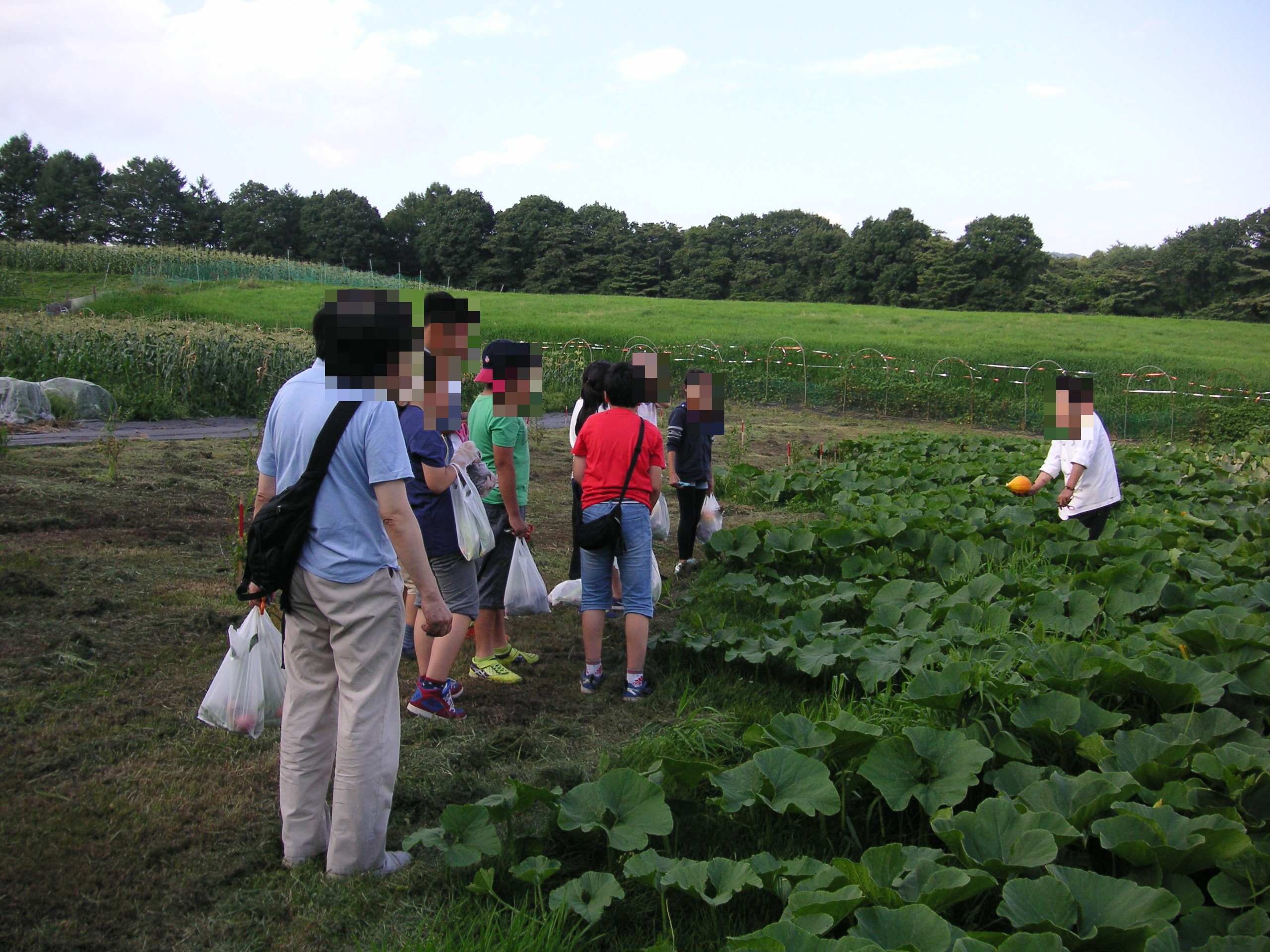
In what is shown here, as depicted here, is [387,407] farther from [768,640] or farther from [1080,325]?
[1080,325]

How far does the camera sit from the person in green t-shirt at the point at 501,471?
3846 millimetres

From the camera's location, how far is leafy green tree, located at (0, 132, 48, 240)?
6038 cm

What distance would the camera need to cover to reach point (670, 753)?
327 cm

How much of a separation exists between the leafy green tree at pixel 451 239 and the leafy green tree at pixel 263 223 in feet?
23.7

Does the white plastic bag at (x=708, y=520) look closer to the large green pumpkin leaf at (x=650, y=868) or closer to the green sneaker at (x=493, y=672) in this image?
the green sneaker at (x=493, y=672)

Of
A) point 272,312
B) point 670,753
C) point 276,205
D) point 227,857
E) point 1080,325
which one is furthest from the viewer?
point 276,205

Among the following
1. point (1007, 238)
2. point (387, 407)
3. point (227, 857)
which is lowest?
point (227, 857)

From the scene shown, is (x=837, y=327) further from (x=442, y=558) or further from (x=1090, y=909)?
(x=1090, y=909)

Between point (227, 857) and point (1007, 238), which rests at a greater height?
point (1007, 238)

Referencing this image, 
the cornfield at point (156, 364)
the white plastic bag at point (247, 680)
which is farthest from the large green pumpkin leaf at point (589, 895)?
the cornfield at point (156, 364)

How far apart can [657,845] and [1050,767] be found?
1.31 meters

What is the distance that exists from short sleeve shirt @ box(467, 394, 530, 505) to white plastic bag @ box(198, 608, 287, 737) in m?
1.29

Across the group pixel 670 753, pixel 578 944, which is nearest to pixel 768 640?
pixel 670 753

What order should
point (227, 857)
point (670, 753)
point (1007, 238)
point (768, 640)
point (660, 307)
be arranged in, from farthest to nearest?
point (1007, 238), point (660, 307), point (768, 640), point (670, 753), point (227, 857)
